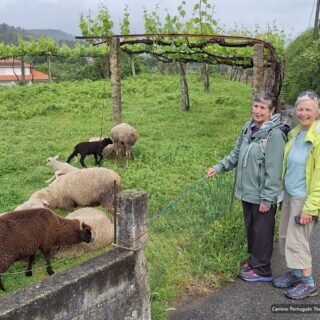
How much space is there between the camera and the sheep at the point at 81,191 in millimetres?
7723

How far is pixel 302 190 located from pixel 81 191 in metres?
4.45

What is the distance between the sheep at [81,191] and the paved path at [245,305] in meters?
3.27

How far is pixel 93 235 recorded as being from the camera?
6.13 meters

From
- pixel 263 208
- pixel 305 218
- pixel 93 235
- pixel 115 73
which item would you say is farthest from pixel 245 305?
pixel 115 73

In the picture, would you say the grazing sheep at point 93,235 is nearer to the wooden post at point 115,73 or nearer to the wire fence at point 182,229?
the wire fence at point 182,229

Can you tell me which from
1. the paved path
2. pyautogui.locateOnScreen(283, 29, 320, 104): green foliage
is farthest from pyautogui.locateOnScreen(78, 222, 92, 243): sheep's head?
pyautogui.locateOnScreen(283, 29, 320, 104): green foliage

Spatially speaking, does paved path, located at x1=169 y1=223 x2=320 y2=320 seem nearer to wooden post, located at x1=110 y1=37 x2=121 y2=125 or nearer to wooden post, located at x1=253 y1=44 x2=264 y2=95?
wooden post, located at x1=253 y1=44 x2=264 y2=95

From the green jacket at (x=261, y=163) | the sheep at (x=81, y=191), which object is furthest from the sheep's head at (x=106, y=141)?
the green jacket at (x=261, y=163)

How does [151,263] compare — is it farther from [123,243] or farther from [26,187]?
[26,187]

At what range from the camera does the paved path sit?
454 centimetres

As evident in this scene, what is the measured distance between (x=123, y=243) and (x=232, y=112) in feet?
46.9

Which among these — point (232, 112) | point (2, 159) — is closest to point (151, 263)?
point (2, 159)

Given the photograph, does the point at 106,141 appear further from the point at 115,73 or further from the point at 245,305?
the point at 245,305

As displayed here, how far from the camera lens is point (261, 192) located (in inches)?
187
